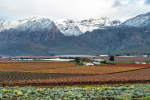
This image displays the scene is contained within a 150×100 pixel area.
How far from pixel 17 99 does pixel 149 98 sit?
11.1 m

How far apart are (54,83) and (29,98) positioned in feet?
63.4

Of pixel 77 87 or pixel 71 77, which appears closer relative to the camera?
pixel 77 87

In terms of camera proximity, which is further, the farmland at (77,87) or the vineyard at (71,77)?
the vineyard at (71,77)

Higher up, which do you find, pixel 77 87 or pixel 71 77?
pixel 77 87

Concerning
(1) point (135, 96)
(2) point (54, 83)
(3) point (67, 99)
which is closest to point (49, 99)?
(3) point (67, 99)

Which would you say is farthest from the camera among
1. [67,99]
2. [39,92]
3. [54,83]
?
[54,83]

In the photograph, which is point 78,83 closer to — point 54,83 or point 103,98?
point 54,83

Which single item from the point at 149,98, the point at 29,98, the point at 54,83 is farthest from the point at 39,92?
the point at 54,83

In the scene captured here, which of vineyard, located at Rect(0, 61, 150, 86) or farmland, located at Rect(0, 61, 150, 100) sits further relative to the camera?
vineyard, located at Rect(0, 61, 150, 86)

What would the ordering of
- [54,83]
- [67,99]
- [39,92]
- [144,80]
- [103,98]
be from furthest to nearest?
[144,80], [54,83], [39,92], [103,98], [67,99]

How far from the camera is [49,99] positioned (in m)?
17.0

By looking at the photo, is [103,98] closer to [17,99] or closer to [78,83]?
[17,99]

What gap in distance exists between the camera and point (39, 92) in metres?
20.5

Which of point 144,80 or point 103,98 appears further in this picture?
point 144,80
